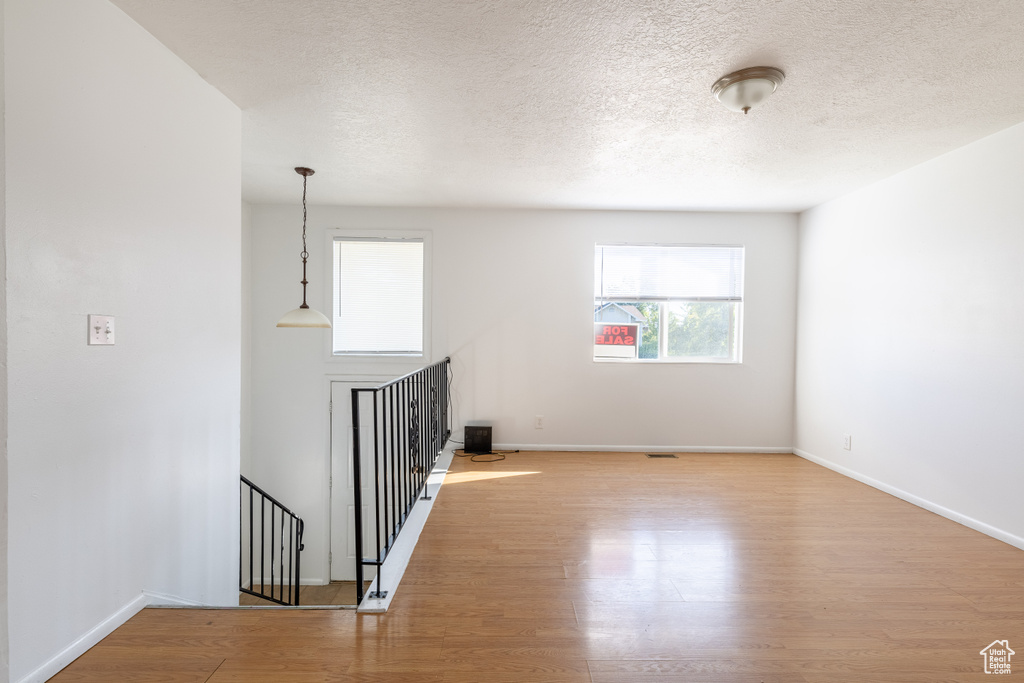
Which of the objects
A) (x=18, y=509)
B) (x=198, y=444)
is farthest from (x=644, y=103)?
(x=18, y=509)

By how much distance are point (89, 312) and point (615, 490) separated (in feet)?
10.5

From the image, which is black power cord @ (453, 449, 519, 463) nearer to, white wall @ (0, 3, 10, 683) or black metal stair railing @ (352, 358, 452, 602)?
black metal stair railing @ (352, 358, 452, 602)

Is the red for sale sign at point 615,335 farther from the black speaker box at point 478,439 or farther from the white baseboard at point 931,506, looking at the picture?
the white baseboard at point 931,506

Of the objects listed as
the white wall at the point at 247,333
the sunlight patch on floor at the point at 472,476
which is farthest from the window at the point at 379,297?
the sunlight patch on floor at the point at 472,476

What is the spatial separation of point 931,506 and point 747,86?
3.04m

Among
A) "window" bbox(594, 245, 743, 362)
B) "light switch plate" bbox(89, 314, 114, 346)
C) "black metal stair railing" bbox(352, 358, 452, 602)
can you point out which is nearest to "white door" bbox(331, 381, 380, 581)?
"black metal stair railing" bbox(352, 358, 452, 602)

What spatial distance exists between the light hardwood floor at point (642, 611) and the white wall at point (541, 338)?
1619mm

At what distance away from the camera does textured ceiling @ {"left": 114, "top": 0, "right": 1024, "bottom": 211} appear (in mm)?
1893

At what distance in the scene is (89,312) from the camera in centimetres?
177

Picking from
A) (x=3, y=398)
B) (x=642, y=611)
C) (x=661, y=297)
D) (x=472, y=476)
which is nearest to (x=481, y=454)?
(x=472, y=476)

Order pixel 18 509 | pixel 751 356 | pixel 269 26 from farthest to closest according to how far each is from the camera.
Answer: pixel 751 356, pixel 269 26, pixel 18 509

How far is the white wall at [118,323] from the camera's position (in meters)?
1.54

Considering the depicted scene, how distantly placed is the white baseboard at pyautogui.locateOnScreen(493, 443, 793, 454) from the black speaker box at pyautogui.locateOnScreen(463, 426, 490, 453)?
267 mm

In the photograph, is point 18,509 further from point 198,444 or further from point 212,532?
point 212,532
